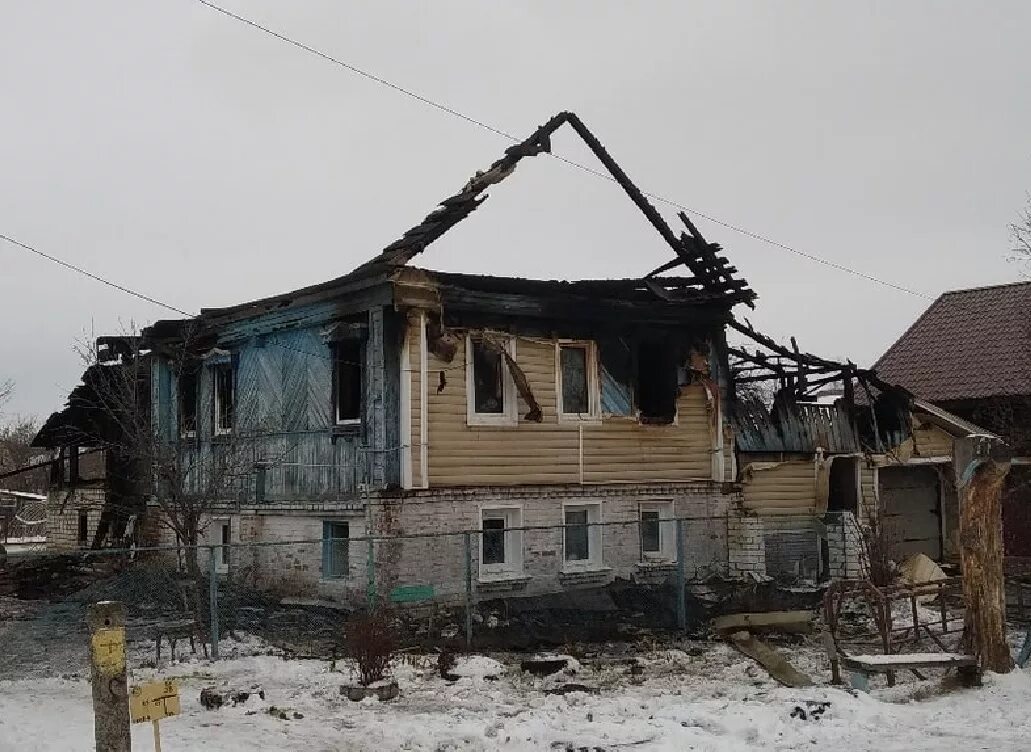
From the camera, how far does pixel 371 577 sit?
13.8 meters

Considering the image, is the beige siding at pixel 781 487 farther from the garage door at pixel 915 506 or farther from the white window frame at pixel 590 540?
the white window frame at pixel 590 540

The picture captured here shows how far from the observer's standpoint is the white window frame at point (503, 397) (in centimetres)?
1647

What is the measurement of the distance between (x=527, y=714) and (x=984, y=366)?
2049 centimetres

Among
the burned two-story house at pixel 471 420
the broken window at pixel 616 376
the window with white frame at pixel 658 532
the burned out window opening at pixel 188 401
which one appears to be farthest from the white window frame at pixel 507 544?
the burned out window opening at pixel 188 401

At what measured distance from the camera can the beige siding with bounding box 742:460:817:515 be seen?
2006 cm

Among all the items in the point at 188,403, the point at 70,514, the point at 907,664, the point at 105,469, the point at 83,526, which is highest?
the point at 188,403

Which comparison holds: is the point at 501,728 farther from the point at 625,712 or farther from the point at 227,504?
the point at 227,504

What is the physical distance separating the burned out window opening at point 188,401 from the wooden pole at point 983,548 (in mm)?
13927

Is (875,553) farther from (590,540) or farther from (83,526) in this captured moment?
(83,526)

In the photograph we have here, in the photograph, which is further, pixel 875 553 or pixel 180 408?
pixel 180 408

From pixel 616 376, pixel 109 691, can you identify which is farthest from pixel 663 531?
pixel 109 691

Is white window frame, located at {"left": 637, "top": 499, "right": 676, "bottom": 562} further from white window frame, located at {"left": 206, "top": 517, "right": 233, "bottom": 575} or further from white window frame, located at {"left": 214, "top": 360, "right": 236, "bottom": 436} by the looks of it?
white window frame, located at {"left": 214, "top": 360, "right": 236, "bottom": 436}

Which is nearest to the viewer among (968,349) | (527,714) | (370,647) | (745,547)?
(527,714)

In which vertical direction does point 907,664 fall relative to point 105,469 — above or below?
below
